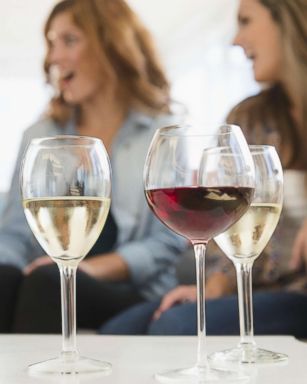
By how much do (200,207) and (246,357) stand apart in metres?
0.17

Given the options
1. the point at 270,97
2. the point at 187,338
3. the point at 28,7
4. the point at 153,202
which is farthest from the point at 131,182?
the point at 153,202

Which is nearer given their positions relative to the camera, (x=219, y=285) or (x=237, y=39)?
(x=219, y=285)

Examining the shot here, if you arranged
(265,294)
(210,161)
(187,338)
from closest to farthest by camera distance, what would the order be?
(210,161), (187,338), (265,294)

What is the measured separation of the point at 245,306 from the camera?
76 centimetres

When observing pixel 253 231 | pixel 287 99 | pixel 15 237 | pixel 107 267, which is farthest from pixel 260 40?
pixel 253 231

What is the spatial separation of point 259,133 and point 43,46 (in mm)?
625

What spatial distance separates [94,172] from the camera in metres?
0.63

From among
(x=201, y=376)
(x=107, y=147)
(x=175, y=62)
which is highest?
(x=175, y=62)

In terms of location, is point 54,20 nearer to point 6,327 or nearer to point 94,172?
point 6,327

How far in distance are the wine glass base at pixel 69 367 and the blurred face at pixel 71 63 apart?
138 centimetres

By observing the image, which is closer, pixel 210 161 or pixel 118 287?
pixel 210 161

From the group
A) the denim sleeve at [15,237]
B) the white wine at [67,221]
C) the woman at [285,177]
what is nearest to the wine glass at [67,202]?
the white wine at [67,221]

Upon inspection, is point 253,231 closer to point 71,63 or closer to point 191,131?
point 191,131

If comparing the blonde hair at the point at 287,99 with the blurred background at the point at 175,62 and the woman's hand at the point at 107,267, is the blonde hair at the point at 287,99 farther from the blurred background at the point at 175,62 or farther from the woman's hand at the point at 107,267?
the woman's hand at the point at 107,267
